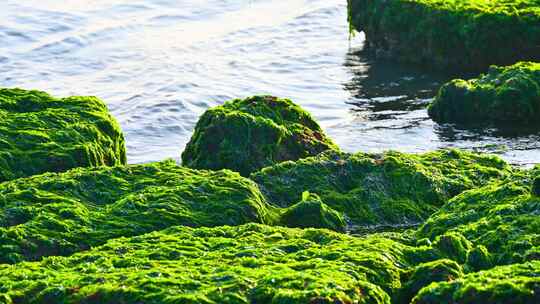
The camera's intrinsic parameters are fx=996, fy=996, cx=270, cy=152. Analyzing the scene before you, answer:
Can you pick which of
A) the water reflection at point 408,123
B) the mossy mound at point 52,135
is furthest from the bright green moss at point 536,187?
the mossy mound at point 52,135

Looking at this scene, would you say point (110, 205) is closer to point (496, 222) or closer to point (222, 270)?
point (222, 270)

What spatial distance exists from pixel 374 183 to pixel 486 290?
4182mm

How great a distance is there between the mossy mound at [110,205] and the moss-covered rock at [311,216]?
209 millimetres

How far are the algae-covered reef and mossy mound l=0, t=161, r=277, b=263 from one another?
10.6 metres

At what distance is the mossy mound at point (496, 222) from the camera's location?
28.0 ft

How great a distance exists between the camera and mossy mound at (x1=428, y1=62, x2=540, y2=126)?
16.5m

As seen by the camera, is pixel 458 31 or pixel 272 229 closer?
Result: pixel 272 229

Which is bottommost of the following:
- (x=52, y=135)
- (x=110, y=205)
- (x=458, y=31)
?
(x=110, y=205)

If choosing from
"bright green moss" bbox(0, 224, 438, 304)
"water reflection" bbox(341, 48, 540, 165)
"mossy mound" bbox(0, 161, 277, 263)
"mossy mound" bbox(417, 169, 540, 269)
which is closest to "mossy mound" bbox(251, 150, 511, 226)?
"mossy mound" bbox(0, 161, 277, 263)

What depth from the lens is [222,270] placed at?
788 cm

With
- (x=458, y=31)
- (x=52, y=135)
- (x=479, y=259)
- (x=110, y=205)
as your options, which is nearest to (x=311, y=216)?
(x=110, y=205)

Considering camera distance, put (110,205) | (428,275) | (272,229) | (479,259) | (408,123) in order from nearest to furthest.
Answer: (428,275) < (479,259) < (272,229) < (110,205) < (408,123)

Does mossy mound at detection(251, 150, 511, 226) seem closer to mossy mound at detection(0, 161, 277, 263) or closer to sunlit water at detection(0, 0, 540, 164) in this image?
→ mossy mound at detection(0, 161, 277, 263)

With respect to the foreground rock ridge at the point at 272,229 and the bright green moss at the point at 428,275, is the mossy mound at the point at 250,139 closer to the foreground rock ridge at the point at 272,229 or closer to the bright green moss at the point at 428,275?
the foreground rock ridge at the point at 272,229
